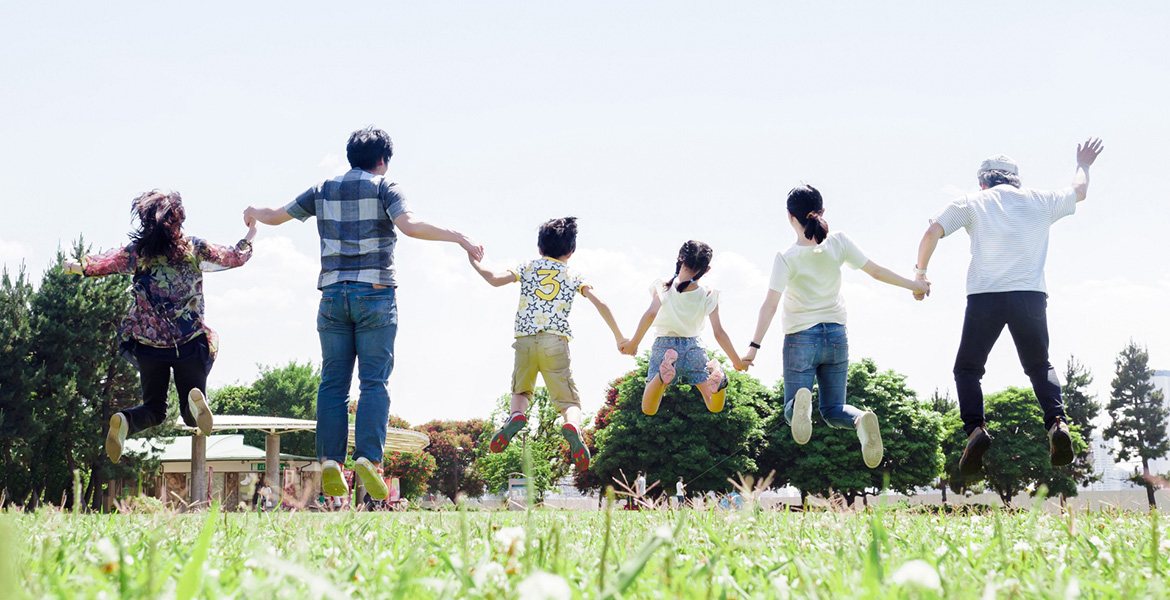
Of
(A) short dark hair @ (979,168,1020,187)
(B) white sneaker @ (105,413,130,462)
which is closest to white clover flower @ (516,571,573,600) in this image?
(B) white sneaker @ (105,413,130,462)

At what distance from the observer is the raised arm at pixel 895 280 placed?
303 inches

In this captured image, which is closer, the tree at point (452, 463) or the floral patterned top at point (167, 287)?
the floral patterned top at point (167, 287)

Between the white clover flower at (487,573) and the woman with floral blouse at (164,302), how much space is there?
5.87 metres

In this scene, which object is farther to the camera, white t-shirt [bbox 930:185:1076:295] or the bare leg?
the bare leg

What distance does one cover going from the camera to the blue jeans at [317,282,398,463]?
20.5 ft

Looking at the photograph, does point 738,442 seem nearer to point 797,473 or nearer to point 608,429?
point 797,473

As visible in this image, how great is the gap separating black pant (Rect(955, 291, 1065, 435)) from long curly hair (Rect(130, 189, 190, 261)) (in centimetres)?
644

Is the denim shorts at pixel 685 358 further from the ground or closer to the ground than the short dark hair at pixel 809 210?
closer to the ground

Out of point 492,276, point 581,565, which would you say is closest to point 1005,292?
point 492,276

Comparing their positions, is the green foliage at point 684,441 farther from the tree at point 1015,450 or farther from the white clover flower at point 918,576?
the white clover flower at point 918,576

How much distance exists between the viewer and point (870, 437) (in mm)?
6930

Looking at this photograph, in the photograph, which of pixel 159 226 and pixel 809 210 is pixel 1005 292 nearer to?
pixel 809 210

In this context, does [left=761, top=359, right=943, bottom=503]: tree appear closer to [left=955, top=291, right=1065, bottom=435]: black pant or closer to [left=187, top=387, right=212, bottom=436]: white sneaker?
[left=955, top=291, right=1065, bottom=435]: black pant

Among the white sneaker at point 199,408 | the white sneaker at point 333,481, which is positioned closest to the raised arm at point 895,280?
the white sneaker at point 333,481
